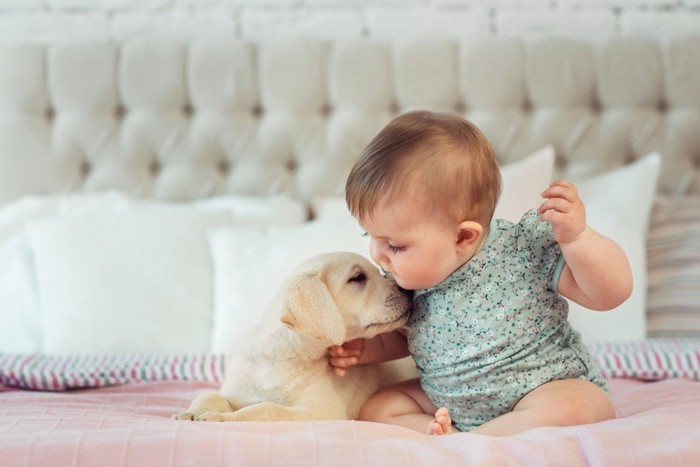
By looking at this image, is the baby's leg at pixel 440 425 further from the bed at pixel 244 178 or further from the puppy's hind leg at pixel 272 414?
the bed at pixel 244 178

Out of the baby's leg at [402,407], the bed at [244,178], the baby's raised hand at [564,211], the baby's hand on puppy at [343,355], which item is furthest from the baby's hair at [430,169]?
the bed at [244,178]

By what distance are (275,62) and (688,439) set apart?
201cm

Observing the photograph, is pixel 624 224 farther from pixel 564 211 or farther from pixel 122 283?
pixel 122 283

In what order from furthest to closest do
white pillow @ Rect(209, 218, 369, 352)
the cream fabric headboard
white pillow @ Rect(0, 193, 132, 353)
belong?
the cream fabric headboard < white pillow @ Rect(0, 193, 132, 353) < white pillow @ Rect(209, 218, 369, 352)

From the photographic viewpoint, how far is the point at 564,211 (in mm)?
1294

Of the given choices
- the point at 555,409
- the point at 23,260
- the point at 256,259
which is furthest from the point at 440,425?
the point at 23,260

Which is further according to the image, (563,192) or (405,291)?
(405,291)

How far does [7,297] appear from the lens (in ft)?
8.02

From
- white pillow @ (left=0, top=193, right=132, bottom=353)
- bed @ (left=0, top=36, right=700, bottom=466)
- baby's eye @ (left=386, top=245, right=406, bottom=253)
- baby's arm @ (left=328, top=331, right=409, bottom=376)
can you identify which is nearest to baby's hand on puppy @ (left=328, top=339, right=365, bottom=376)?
baby's arm @ (left=328, top=331, right=409, bottom=376)

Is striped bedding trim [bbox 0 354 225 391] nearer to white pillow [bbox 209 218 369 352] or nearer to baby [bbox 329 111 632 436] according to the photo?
white pillow [bbox 209 218 369 352]

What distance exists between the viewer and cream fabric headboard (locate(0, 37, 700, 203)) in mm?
2832

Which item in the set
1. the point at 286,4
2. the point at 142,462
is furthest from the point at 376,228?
the point at 286,4

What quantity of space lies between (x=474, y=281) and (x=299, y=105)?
1.57 meters

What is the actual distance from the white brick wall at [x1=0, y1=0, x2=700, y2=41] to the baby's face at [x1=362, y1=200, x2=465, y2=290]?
178cm
